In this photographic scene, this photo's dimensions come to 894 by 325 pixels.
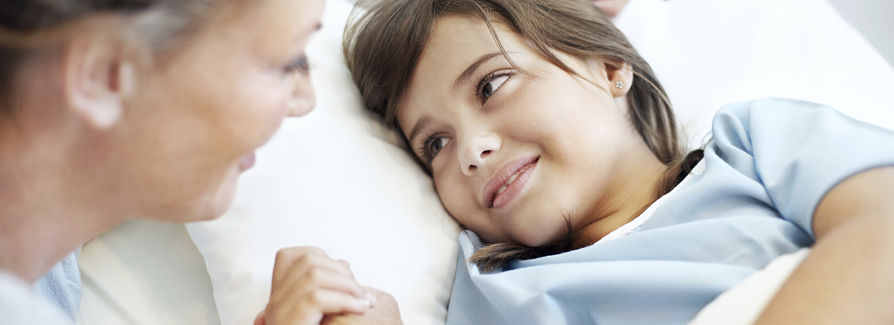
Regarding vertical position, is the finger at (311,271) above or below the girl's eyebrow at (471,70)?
below

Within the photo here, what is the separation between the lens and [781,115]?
95cm

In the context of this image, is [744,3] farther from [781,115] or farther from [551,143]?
[551,143]

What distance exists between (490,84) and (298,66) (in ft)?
1.29

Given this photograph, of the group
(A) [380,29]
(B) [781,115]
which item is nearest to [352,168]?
(A) [380,29]

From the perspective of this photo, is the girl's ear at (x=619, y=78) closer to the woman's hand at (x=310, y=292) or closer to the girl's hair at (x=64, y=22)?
the woman's hand at (x=310, y=292)

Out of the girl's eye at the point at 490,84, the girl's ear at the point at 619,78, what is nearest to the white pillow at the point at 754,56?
the girl's ear at the point at 619,78

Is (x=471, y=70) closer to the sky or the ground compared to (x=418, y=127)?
closer to the sky

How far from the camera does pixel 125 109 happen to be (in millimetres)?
581

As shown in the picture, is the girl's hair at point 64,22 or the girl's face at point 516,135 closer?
the girl's hair at point 64,22

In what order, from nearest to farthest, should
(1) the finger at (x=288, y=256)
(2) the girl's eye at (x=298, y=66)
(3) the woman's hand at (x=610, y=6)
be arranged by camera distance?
(2) the girl's eye at (x=298, y=66), (1) the finger at (x=288, y=256), (3) the woman's hand at (x=610, y=6)

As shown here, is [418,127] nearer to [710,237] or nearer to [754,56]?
[710,237]

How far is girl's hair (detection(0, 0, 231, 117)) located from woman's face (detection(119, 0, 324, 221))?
0.06ft

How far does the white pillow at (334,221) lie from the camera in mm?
966

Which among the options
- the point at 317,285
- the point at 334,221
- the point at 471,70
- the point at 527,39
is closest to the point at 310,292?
the point at 317,285
